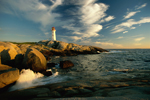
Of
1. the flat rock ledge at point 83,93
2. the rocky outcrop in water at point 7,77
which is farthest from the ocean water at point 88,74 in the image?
the flat rock ledge at point 83,93

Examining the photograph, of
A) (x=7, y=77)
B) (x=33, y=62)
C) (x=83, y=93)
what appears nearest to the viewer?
(x=83, y=93)

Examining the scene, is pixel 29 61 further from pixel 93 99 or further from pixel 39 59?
pixel 93 99

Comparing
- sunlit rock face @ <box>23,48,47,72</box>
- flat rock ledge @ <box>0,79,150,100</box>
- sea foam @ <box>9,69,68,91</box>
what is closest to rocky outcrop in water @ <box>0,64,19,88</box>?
sea foam @ <box>9,69,68,91</box>

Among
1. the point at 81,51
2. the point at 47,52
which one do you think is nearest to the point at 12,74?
the point at 47,52

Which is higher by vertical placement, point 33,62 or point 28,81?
point 33,62

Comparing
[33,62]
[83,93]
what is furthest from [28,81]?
[83,93]

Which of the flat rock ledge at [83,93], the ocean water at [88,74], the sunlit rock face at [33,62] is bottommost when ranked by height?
the ocean water at [88,74]

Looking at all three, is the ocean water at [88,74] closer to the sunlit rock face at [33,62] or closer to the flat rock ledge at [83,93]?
the sunlit rock face at [33,62]

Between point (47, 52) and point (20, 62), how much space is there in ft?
74.4

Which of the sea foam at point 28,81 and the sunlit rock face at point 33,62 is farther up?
the sunlit rock face at point 33,62

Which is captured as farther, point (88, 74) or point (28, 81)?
point (88, 74)

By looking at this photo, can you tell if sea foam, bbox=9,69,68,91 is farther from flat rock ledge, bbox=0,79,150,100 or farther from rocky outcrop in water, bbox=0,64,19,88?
flat rock ledge, bbox=0,79,150,100

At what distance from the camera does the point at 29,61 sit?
236 inches

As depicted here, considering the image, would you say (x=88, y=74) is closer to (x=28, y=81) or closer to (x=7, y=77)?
(x=28, y=81)
